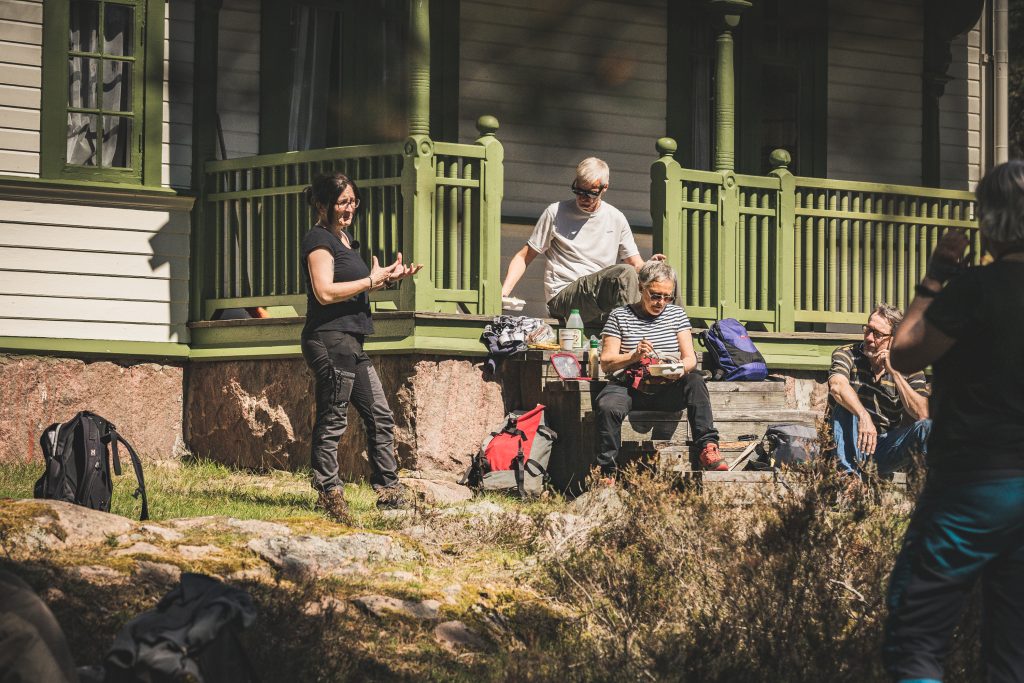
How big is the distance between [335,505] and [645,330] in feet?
8.44

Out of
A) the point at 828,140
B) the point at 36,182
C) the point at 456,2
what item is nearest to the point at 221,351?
the point at 36,182

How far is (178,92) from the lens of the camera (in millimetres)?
10984

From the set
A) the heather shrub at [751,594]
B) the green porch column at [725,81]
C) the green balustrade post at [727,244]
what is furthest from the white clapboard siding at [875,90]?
the heather shrub at [751,594]

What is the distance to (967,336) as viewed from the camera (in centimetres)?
375

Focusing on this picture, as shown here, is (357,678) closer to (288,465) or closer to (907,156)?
(288,465)

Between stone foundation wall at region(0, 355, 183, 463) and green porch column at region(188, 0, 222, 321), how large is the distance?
616 mm

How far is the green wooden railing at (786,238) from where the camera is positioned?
35.6 ft

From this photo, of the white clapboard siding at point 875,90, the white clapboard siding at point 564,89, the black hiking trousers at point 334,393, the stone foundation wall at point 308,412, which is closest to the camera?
the black hiking trousers at point 334,393

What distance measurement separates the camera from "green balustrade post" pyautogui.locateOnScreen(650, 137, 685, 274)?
10664mm

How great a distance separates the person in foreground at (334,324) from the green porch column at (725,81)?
4410mm

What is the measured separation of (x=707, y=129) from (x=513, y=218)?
2.39m

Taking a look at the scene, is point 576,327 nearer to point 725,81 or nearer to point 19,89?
point 725,81

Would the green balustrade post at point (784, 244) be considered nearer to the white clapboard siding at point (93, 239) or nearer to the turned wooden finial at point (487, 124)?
the turned wooden finial at point (487, 124)

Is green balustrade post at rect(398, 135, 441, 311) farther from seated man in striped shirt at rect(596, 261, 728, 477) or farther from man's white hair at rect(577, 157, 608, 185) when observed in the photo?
seated man in striped shirt at rect(596, 261, 728, 477)
